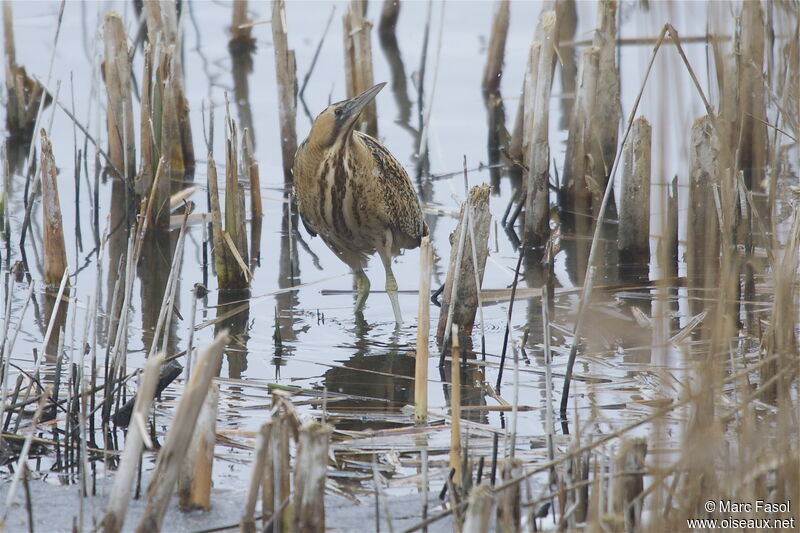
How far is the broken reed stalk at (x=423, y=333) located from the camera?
3.65 m

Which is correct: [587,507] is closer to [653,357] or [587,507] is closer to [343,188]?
[653,357]

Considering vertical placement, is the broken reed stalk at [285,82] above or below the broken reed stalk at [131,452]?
above

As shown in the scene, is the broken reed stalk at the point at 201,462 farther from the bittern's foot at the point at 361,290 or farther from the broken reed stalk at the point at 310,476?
the bittern's foot at the point at 361,290

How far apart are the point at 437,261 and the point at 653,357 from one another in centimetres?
199

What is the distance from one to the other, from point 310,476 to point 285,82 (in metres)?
4.94

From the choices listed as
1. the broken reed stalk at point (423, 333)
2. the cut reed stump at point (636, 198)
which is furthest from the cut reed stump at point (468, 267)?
the cut reed stump at point (636, 198)

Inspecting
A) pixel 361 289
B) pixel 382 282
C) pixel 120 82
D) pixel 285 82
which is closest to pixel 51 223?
pixel 120 82

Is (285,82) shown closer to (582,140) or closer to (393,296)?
(582,140)

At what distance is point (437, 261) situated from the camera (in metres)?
6.34

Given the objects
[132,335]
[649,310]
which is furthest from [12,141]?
[649,310]

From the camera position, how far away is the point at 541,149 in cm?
601

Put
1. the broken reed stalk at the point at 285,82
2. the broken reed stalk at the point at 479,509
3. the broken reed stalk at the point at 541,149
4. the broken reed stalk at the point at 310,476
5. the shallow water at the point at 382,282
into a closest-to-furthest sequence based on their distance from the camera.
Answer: the broken reed stalk at the point at 479,509 < the broken reed stalk at the point at 310,476 < the shallow water at the point at 382,282 < the broken reed stalk at the point at 541,149 < the broken reed stalk at the point at 285,82

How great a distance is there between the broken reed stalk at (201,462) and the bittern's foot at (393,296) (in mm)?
2504

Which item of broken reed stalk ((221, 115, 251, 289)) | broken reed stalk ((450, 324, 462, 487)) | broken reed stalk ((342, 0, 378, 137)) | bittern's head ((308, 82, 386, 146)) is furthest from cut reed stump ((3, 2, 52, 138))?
broken reed stalk ((450, 324, 462, 487))
